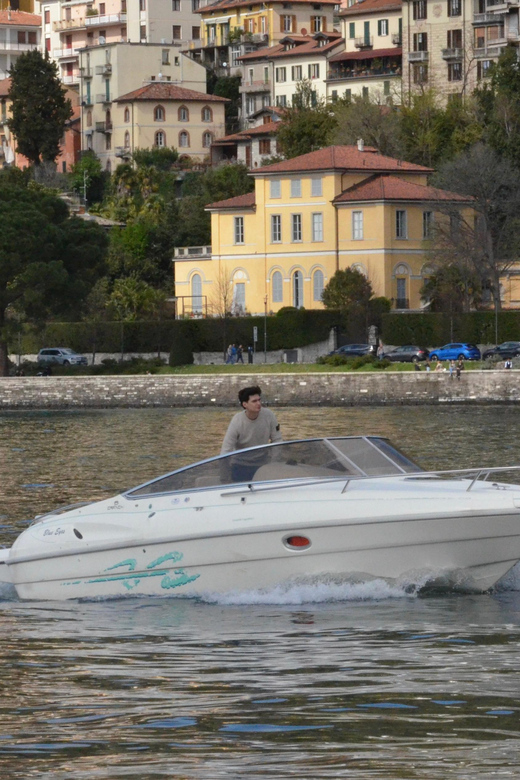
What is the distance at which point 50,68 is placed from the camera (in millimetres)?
122500

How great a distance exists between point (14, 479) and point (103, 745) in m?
20.0

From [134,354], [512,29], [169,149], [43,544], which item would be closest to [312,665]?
[43,544]

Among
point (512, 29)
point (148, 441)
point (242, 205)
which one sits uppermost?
Answer: point (512, 29)

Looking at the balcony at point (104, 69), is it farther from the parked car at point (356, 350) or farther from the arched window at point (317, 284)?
the parked car at point (356, 350)

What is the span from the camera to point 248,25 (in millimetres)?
136125

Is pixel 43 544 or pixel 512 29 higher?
pixel 512 29

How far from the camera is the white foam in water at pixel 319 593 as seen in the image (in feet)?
43.8

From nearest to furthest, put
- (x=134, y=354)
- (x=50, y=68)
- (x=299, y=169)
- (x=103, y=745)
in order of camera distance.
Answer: (x=103, y=745), (x=134, y=354), (x=299, y=169), (x=50, y=68)

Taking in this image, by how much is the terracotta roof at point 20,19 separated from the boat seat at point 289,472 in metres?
159

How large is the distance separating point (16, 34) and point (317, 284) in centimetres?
9162

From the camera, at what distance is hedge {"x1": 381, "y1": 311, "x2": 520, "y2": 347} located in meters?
73.1

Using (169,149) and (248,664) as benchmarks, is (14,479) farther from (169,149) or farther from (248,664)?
(169,149)

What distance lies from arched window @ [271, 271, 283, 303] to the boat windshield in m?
74.5

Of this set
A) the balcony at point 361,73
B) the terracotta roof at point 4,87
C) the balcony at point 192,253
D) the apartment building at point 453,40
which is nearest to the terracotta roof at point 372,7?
the balcony at point 361,73
